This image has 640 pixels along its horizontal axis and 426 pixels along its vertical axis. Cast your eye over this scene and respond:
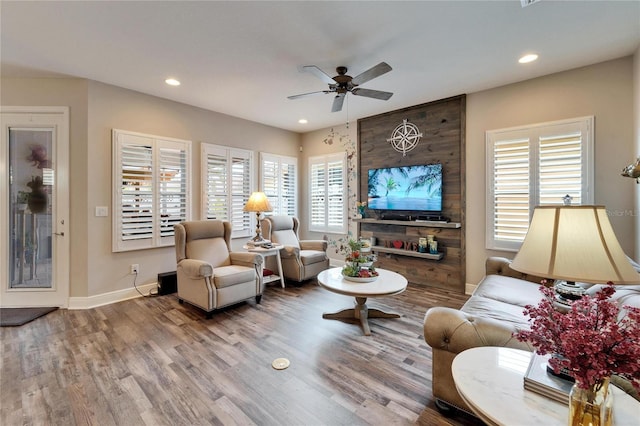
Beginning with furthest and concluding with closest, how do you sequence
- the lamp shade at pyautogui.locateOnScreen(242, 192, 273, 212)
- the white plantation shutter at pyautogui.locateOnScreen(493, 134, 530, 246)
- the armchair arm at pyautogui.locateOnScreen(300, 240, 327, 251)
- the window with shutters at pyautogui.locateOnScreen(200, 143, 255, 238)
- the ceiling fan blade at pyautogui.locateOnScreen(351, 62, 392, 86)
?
the armchair arm at pyautogui.locateOnScreen(300, 240, 327, 251)
the window with shutters at pyautogui.locateOnScreen(200, 143, 255, 238)
the lamp shade at pyautogui.locateOnScreen(242, 192, 273, 212)
the white plantation shutter at pyautogui.locateOnScreen(493, 134, 530, 246)
the ceiling fan blade at pyautogui.locateOnScreen(351, 62, 392, 86)

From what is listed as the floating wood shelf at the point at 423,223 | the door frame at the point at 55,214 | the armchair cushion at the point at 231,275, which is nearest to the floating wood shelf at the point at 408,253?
the floating wood shelf at the point at 423,223

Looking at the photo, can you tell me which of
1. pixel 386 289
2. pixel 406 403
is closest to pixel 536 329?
pixel 406 403

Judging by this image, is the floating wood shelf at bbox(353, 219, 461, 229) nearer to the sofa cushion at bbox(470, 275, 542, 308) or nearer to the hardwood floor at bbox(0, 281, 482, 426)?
the sofa cushion at bbox(470, 275, 542, 308)

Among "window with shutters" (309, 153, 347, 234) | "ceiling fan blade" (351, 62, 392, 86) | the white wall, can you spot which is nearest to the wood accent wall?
"window with shutters" (309, 153, 347, 234)

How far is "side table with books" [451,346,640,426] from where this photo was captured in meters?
0.92

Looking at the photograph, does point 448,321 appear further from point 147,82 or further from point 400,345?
point 147,82

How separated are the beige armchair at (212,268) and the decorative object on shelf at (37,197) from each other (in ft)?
5.55

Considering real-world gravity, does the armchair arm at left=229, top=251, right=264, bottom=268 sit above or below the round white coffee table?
above

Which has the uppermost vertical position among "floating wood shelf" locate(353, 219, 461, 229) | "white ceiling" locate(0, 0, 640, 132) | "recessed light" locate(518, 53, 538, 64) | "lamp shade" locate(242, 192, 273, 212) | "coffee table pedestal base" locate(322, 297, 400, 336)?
"recessed light" locate(518, 53, 538, 64)

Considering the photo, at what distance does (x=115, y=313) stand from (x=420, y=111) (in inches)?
199

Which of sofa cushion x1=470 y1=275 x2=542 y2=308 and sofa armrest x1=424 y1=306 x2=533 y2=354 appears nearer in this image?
sofa armrest x1=424 y1=306 x2=533 y2=354

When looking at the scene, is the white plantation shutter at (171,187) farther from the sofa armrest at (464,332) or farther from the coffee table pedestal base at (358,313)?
the sofa armrest at (464,332)

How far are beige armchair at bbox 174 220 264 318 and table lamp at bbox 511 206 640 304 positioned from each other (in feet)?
9.58

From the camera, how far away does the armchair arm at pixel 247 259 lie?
3590 millimetres
